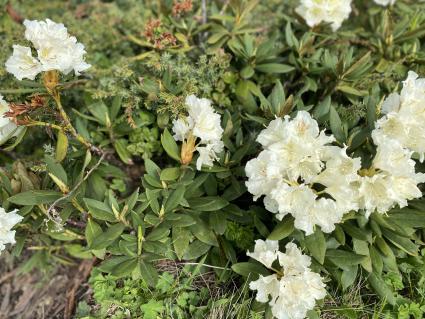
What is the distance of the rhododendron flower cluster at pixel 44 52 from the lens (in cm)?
203

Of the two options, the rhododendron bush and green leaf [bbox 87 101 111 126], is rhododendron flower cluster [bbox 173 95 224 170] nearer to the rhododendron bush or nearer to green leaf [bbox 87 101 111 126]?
the rhododendron bush

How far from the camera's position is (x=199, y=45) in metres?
3.00

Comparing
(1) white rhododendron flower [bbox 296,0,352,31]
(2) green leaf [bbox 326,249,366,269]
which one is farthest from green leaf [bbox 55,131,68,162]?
(1) white rhododendron flower [bbox 296,0,352,31]

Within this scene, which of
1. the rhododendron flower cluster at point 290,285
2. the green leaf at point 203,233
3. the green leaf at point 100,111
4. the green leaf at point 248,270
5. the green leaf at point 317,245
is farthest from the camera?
the green leaf at point 100,111

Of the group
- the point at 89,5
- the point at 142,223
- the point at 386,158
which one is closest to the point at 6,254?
the point at 142,223

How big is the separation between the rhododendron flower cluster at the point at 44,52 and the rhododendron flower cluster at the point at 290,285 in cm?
119

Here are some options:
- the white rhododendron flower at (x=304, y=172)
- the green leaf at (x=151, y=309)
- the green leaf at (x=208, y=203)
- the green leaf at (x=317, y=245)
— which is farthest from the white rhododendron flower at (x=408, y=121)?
the green leaf at (x=151, y=309)

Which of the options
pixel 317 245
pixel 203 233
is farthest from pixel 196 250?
pixel 317 245

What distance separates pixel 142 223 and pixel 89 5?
7.54 ft

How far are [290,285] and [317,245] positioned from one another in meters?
0.23

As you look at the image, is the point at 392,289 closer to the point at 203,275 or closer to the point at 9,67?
the point at 203,275

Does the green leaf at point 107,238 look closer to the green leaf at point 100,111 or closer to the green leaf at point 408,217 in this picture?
the green leaf at point 100,111

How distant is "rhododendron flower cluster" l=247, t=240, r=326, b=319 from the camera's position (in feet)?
6.38

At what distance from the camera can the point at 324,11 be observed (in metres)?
2.79
